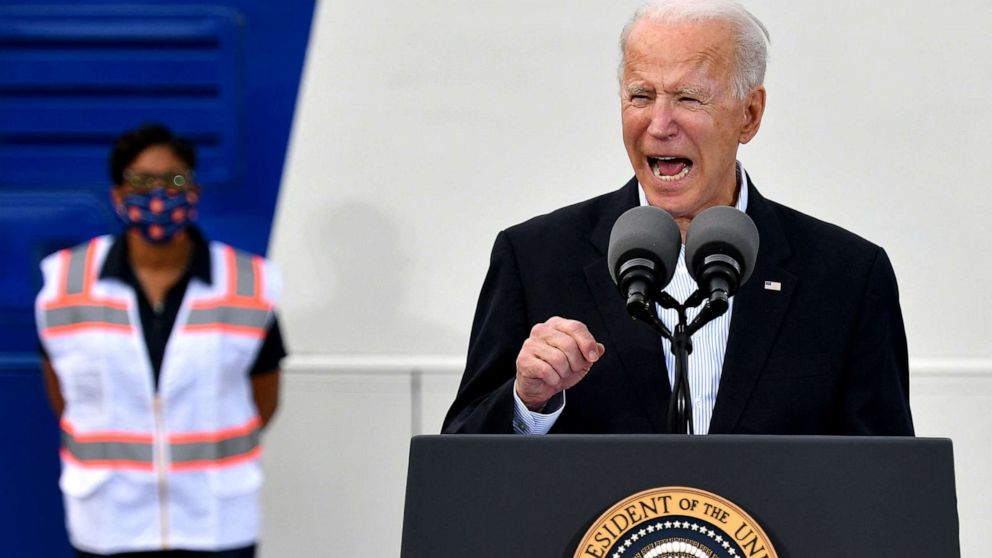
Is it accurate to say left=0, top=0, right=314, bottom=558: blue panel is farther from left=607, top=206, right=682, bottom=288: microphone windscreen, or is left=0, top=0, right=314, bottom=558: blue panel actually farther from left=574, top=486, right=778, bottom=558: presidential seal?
left=574, top=486, right=778, bottom=558: presidential seal

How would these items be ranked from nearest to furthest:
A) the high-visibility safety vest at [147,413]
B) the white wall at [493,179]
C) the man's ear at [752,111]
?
1. the man's ear at [752,111]
2. the high-visibility safety vest at [147,413]
3. the white wall at [493,179]

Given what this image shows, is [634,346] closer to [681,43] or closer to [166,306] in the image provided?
[681,43]

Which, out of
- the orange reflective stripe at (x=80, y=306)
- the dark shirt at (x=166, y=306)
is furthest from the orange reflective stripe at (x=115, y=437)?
the orange reflective stripe at (x=80, y=306)

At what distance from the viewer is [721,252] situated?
4.67 feet

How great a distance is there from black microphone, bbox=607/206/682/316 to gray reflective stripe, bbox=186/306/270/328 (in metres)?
2.49

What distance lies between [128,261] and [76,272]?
15 cm

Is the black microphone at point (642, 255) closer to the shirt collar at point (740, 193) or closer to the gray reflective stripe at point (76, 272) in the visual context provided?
the shirt collar at point (740, 193)

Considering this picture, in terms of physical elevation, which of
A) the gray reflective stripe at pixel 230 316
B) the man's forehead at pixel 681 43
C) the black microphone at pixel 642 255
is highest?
the man's forehead at pixel 681 43

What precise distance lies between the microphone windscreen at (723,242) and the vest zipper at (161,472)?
8.56 ft

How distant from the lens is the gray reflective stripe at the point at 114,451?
3.78 metres

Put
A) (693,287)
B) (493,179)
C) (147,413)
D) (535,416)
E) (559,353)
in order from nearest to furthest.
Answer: (559,353)
(535,416)
(693,287)
(147,413)
(493,179)

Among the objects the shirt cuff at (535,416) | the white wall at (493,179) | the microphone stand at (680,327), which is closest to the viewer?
the microphone stand at (680,327)

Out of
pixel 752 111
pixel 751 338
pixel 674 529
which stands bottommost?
pixel 674 529

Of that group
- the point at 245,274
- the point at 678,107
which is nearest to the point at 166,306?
the point at 245,274
